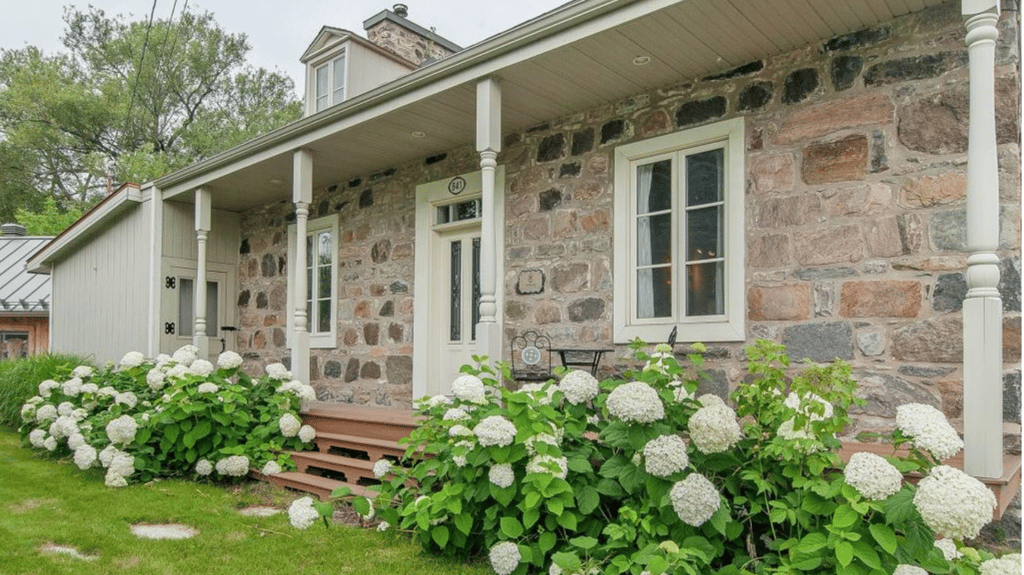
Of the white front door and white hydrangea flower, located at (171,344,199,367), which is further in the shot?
the white front door

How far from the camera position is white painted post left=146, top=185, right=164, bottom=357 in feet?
25.6

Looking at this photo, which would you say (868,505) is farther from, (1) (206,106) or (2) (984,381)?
(1) (206,106)

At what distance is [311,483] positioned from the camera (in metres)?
4.99

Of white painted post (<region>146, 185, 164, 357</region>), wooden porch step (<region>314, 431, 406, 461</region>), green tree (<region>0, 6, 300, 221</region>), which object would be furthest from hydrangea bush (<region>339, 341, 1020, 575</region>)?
green tree (<region>0, 6, 300, 221</region>)

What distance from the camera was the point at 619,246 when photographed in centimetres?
502

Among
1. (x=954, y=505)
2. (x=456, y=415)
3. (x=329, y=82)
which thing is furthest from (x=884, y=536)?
(x=329, y=82)

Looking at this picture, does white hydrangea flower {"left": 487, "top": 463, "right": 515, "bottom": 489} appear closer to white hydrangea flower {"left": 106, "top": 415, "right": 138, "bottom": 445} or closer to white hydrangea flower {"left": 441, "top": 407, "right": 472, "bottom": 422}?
white hydrangea flower {"left": 441, "top": 407, "right": 472, "bottom": 422}

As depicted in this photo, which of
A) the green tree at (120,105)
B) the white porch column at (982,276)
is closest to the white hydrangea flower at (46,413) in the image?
the white porch column at (982,276)

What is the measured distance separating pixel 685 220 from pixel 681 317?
0.64 metres

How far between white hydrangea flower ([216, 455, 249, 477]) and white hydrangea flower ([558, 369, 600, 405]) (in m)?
2.92

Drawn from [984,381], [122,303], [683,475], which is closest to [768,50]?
[984,381]

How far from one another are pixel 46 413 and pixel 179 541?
10.8 ft

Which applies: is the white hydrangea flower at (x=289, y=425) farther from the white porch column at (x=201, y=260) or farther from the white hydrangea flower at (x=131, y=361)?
the white porch column at (x=201, y=260)

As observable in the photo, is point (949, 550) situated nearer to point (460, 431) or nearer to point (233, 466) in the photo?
point (460, 431)
